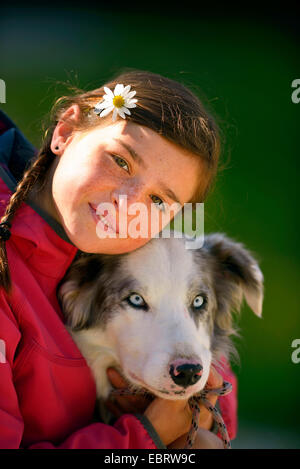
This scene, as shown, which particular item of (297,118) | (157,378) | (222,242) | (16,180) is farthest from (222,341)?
(297,118)

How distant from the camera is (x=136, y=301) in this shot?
66.2 inches

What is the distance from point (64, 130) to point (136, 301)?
1.88ft

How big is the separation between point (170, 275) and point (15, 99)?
233cm

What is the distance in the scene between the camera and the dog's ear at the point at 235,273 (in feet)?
6.37

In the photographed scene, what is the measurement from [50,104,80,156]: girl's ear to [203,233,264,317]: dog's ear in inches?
26.1

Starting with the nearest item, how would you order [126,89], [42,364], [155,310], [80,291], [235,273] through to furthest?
[42,364]
[126,89]
[155,310]
[80,291]
[235,273]

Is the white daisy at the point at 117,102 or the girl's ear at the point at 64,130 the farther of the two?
the girl's ear at the point at 64,130

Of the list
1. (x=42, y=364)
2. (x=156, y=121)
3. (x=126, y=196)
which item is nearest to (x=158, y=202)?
(x=126, y=196)

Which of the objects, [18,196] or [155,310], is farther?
[155,310]

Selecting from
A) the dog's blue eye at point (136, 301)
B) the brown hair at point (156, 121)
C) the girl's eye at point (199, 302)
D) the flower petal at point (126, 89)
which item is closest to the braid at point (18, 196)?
the brown hair at point (156, 121)

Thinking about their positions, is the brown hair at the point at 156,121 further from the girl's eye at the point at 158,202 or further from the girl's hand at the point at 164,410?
the girl's hand at the point at 164,410

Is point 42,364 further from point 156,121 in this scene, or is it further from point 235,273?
point 235,273

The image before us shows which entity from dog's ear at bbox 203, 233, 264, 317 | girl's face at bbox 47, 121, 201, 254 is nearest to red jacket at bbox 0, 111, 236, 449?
girl's face at bbox 47, 121, 201, 254

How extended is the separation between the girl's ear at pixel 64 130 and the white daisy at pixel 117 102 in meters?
0.11
